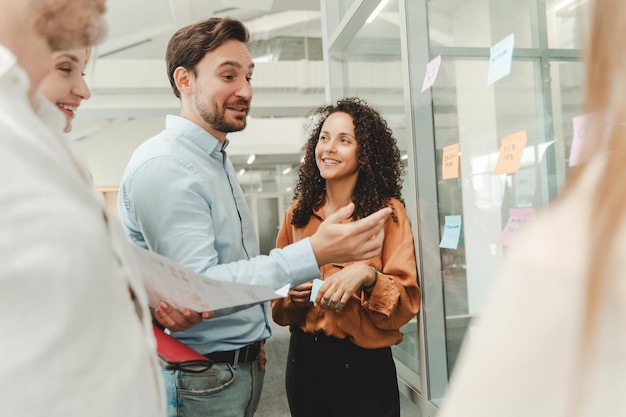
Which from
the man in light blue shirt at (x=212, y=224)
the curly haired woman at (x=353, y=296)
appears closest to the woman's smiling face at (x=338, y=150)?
the curly haired woman at (x=353, y=296)

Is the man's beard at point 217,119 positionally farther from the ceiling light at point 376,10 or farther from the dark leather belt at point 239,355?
the ceiling light at point 376,10

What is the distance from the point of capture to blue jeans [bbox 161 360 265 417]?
1294 mm

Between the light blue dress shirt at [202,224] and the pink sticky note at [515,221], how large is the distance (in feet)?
1.81

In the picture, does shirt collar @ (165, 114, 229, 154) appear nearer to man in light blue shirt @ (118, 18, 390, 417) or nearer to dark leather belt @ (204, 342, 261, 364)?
man in light blue shirt @ (118, 18, 390, 417)

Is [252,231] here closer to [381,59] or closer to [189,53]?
[189,53]

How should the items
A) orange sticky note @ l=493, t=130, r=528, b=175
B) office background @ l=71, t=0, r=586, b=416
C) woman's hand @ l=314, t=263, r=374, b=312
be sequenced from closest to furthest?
office background @ l=71, t=0, r=586, b=416 < orange sticky note @ l=493, t=130, r=528, b=175 < woman's hand @ l=314, t=263, r=374, b=312

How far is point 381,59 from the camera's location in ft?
7.23

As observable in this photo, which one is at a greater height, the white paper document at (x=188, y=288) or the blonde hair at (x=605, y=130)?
the blonde hair at (x=605, y=130)

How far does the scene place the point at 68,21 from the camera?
66cm

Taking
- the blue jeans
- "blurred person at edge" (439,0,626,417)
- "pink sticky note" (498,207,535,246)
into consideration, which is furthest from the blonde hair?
the blue jeans

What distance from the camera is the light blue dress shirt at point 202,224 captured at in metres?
1.19

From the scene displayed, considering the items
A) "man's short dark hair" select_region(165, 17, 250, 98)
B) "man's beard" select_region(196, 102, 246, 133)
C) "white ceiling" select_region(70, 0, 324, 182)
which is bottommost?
"man's beard" select_region(196, 102, 246, 133)

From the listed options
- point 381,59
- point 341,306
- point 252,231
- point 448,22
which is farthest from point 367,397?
point 381,59

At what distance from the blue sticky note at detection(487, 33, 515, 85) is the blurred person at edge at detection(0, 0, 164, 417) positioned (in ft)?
3.63
